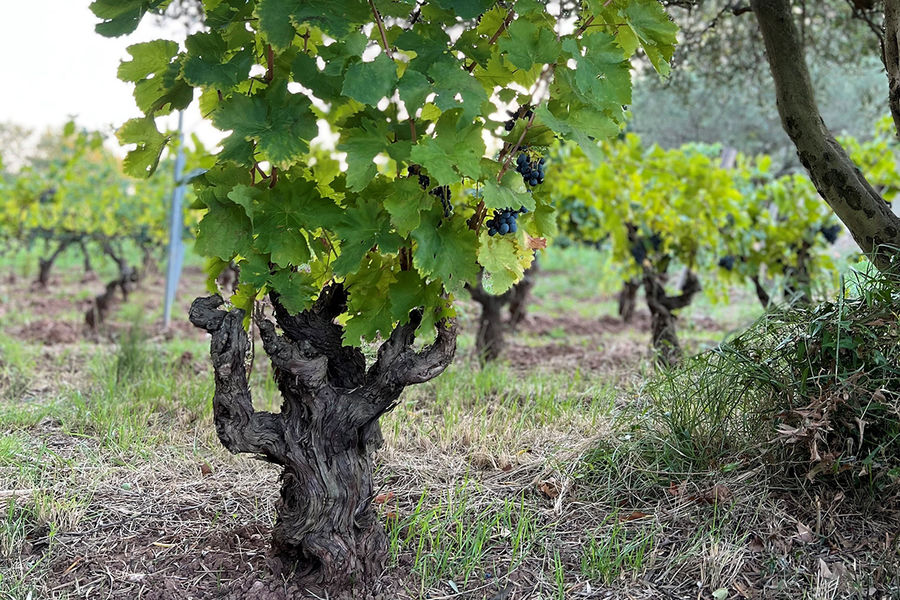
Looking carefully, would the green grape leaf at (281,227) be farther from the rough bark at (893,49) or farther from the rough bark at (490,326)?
the rough bark at (490,326)

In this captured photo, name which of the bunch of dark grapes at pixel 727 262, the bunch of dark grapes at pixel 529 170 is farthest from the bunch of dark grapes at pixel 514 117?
the bunch of dark grapes at pixel 727 262

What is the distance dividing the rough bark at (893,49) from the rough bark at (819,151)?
0.04 metres

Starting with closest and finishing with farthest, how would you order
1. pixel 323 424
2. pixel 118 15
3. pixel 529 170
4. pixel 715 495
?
pixel 118 15, pixel 529 170, pixel 323 424, pixel 715 495

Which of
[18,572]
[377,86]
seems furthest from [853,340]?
[18,572]

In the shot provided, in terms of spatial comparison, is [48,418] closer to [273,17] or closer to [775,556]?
[273,17]

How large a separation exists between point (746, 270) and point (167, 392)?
3.94 metres

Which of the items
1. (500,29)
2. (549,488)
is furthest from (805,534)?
(500,29)

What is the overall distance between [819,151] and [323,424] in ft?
6.41

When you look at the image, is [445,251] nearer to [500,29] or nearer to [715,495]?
[500,29]

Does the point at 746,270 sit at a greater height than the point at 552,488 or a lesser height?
greater

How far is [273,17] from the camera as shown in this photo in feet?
4.49

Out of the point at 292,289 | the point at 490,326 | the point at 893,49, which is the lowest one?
the point at 490,326

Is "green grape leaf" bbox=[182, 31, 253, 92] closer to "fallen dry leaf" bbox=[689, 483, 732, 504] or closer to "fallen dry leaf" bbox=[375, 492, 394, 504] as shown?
"fallen dry leaf" bbox=[375, 492, 394, 504]

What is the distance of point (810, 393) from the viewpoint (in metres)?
2.06
